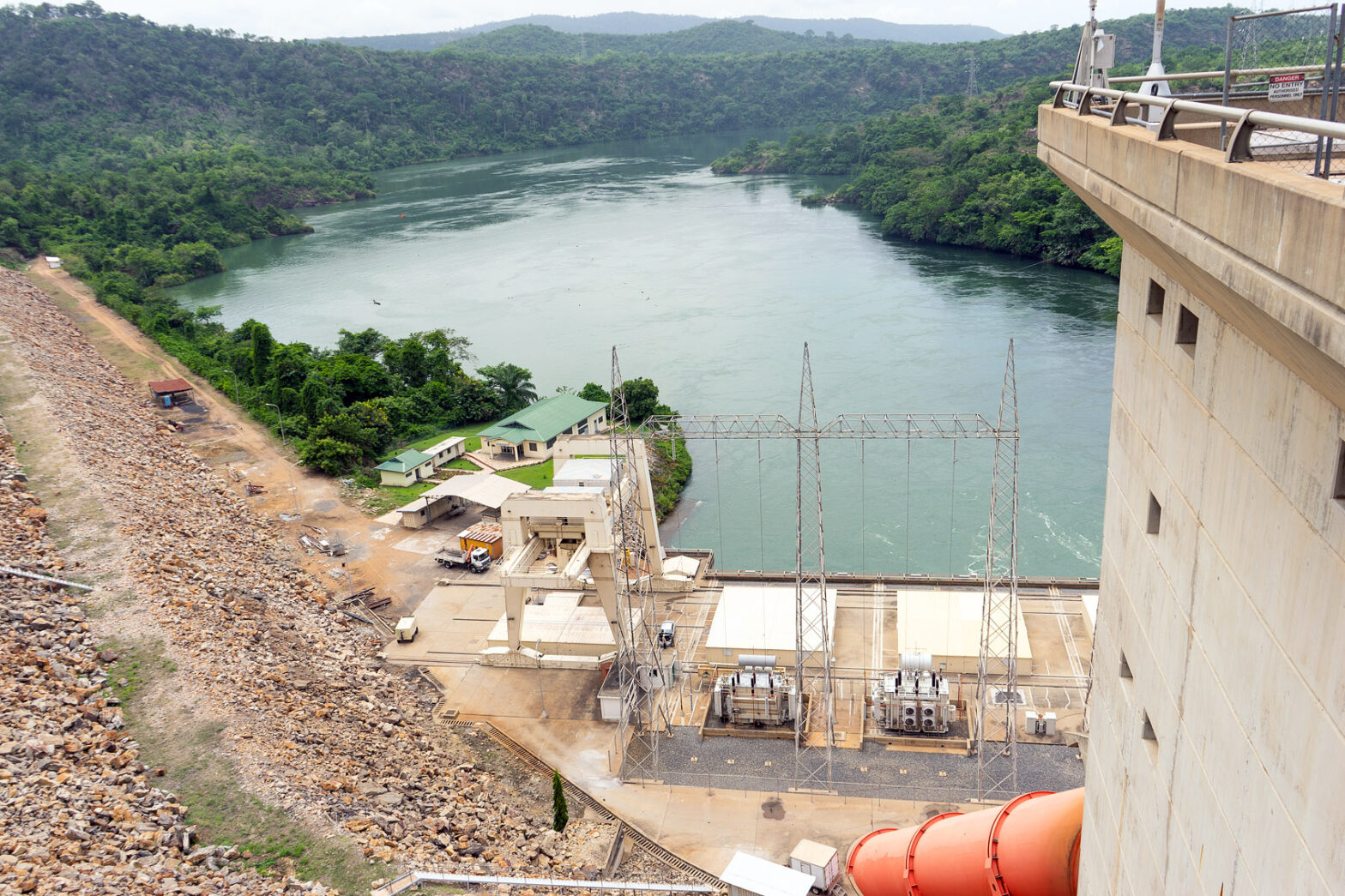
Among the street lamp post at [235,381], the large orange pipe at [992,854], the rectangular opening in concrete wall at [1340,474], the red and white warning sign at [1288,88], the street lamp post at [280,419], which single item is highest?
the red and white warning sign at [1288,88]

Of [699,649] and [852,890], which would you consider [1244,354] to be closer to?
[852,890]

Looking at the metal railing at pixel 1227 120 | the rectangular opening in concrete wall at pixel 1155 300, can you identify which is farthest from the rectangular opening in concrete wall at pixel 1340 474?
the rectangular opening in concrete wall at pixel 1155 300

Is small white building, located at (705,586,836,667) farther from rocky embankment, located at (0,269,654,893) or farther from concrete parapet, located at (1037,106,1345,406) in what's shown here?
concrete parapet, located at (1037,106,1345,406)

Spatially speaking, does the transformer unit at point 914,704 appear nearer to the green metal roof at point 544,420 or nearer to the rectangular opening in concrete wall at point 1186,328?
the rectangular opening in concrete wall at point 1186,328

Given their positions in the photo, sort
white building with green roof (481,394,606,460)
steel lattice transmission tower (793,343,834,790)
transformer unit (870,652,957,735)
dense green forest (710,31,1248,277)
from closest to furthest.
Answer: steel lattice transmission tower (793,343,834,790) < transformer unit (870,652,957,735) < white building with green roof (481,394,606,460) < dense green forest (710,31,1248,277)

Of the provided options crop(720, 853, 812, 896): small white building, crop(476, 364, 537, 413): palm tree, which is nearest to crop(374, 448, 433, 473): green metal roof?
crop(476, 364, 537, 413): palm tree

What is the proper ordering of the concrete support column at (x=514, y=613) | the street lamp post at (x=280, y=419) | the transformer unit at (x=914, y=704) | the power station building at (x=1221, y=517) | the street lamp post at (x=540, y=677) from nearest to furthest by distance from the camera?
the power station building at (x=1221, y=517), the transformer unit at (x=914, y=704), the street lamp post at (x=540, y=677), the concrete support column at (x=514, y=613), the street lamp post at (x=280, y=419)

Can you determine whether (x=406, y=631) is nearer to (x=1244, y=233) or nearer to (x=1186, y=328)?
(x=1186, y=328)

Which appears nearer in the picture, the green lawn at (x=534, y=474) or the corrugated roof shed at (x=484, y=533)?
the corrugated roof shed at (x=484, y=533)
